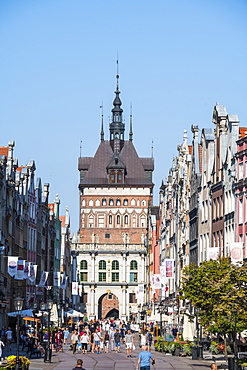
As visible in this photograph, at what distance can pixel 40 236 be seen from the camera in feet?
366

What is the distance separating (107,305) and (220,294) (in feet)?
501

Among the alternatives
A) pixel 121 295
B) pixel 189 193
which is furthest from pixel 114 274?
pixel 189 193

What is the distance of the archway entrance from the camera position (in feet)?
634

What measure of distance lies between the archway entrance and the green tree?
147 metres

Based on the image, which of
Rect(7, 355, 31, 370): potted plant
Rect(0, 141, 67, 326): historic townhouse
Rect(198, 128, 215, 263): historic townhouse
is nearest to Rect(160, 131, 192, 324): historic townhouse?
Rect(198, 128, 215, 263): historic townhouse

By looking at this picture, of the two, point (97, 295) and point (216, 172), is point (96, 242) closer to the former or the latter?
point (97, 295)

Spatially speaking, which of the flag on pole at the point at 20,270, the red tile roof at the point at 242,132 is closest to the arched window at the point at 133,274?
the flag on pole at the point at 20,270

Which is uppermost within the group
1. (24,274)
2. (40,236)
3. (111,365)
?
(40,236)

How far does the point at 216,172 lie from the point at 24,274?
661 inches

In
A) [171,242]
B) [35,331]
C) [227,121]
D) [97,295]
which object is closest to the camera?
[227,121]

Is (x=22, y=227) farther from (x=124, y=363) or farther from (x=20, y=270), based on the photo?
(x=124, y=363)

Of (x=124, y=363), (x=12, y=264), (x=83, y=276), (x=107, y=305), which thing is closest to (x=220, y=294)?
(x=124, y=363)

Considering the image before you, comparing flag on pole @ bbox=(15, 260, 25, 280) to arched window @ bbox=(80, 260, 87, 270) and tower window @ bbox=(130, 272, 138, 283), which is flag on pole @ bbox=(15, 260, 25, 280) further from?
tower window @ bbox=(130, 272, 138, 283)

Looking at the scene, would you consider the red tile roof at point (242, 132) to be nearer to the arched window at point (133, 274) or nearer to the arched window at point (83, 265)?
the arched window at point (83, 265)
